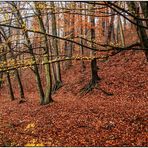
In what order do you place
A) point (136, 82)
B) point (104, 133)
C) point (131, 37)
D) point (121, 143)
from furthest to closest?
point (131, 37) → point (136, 82) → point (104, 133) → point (121, 143)

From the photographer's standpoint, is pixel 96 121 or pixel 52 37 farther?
pixel 96 121

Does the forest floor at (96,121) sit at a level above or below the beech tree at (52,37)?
below

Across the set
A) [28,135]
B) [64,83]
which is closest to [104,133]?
[28,135]

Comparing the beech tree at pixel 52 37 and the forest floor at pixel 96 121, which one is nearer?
the beech tree at pixel 52 37

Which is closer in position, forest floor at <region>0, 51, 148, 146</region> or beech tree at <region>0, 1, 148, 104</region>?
beech tree at <region>0, 1, 148, 104</region>

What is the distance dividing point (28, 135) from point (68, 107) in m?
4.70

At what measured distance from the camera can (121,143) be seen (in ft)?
34.3

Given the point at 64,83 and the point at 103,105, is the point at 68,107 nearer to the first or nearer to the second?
the point at 103,105

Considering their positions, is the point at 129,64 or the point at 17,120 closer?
the point at 17,120

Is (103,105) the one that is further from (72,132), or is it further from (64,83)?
(64,83)

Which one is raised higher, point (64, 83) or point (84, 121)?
point (84, 121)

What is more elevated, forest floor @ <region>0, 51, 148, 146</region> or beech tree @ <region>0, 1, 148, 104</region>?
beech tree @ <region>0, 1, 148, 104</region>

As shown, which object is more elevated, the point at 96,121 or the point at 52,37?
the point at 52,37

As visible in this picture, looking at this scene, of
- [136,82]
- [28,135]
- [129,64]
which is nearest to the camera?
[28,135]
